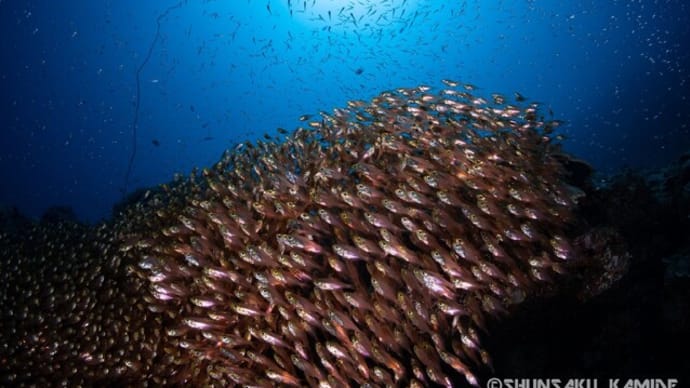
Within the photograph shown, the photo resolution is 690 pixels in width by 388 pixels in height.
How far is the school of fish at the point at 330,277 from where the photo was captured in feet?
15.5

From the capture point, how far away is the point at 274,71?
132 meters

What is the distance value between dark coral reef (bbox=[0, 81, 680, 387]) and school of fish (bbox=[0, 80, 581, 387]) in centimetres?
2

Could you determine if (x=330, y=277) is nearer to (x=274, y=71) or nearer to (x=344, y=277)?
(x=344, y=277)

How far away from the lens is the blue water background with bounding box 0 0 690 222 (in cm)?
4309

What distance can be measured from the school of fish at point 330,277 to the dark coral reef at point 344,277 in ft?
0.08

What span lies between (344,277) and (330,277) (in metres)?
0.24

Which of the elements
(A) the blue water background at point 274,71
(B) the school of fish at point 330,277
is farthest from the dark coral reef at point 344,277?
(A) the blue water background at point 274,71

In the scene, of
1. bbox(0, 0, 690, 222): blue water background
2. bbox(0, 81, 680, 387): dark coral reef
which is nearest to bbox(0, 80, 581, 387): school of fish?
bbox(0, 81, 680, 387): dark coral reef

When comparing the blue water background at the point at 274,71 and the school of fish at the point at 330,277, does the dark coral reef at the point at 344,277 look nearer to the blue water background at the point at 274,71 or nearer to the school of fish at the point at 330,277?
the school of fish at the point at 330,277

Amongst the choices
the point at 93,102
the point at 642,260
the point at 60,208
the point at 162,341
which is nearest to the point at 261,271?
the point at 162,341

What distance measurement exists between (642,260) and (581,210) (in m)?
1.26

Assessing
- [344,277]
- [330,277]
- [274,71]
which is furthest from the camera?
[274,71]

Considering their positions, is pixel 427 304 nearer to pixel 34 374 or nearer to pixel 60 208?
pixel 34 374

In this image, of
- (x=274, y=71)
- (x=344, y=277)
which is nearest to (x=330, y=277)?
(x=344, y=277)
